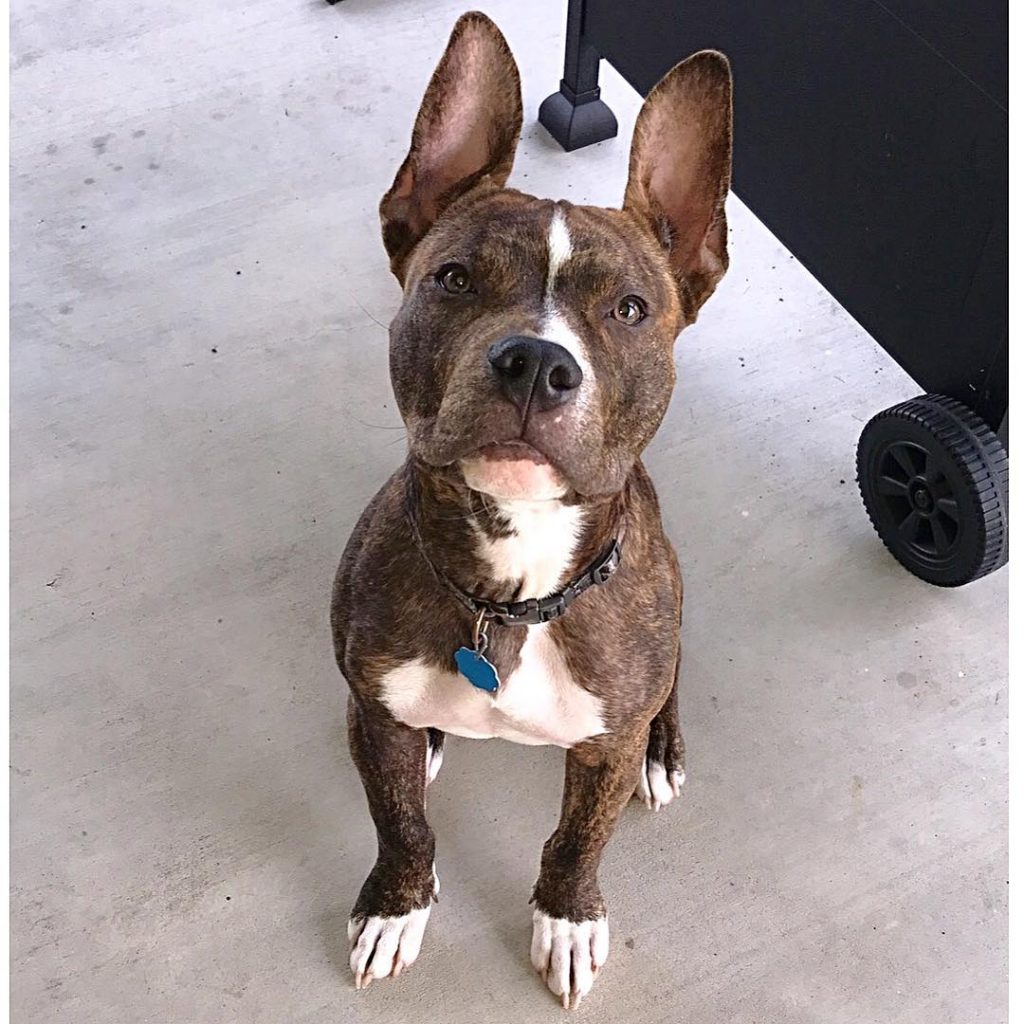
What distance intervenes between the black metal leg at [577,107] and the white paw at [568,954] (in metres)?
2.19

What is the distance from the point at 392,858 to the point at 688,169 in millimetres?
1228

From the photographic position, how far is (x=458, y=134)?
2.00 m

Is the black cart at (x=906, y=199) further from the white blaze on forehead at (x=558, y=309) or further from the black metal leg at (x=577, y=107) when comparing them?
the white blaze on forehead at (x=558, y=309)

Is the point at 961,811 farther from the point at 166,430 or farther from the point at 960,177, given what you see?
the point at 166,430

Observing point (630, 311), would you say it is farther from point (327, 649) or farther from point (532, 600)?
point (327, 649)

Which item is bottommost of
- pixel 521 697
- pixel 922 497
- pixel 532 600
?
pixel 922 497

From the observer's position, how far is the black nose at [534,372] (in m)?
1.64

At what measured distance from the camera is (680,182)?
6.50 ft

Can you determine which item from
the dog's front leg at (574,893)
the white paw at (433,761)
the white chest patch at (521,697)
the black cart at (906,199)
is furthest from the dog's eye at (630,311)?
the white paw at (433,761)

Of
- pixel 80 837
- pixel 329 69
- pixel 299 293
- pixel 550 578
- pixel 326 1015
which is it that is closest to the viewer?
pixel 550 578

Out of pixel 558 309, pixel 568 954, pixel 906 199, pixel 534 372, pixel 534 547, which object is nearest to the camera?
pixel 534 372

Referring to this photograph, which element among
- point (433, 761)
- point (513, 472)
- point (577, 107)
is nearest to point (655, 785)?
point (433, 761)
